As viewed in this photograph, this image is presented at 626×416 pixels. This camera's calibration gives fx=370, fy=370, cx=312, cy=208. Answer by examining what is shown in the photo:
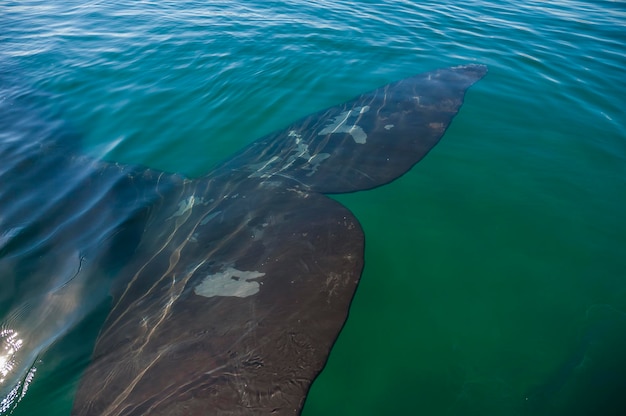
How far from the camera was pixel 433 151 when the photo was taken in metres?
6.70

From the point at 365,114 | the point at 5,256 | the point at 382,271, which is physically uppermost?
the point at 365,114

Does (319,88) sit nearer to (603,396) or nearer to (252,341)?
(252,341)

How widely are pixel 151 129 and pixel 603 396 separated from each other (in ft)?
27.9

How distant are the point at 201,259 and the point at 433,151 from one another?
445 cm

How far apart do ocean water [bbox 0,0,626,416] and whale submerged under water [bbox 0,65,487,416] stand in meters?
0.37

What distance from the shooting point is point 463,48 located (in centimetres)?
1085

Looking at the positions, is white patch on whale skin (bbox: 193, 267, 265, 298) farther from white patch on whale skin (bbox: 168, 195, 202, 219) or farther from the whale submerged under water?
white patch on whale skin (bbox: 168, 195, 202, 219)

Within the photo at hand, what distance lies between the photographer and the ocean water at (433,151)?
3760mm

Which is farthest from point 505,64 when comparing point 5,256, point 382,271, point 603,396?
point 5,256

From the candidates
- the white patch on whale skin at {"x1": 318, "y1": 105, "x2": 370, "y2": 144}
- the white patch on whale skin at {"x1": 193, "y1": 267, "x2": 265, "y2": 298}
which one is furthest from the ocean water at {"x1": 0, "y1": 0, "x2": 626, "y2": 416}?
the white patch on whale skin at {"x1": 193, "y1": 267, "x2": 265, "y2": 298}

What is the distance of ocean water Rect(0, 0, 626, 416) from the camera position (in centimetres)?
376

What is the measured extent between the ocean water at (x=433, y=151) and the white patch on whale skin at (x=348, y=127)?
3.25 ft

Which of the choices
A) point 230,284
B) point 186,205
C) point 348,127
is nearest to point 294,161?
point 348,127

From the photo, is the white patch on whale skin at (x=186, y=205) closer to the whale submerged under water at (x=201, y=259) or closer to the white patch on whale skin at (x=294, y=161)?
the whale submerged under water at (x=201, y=259)
